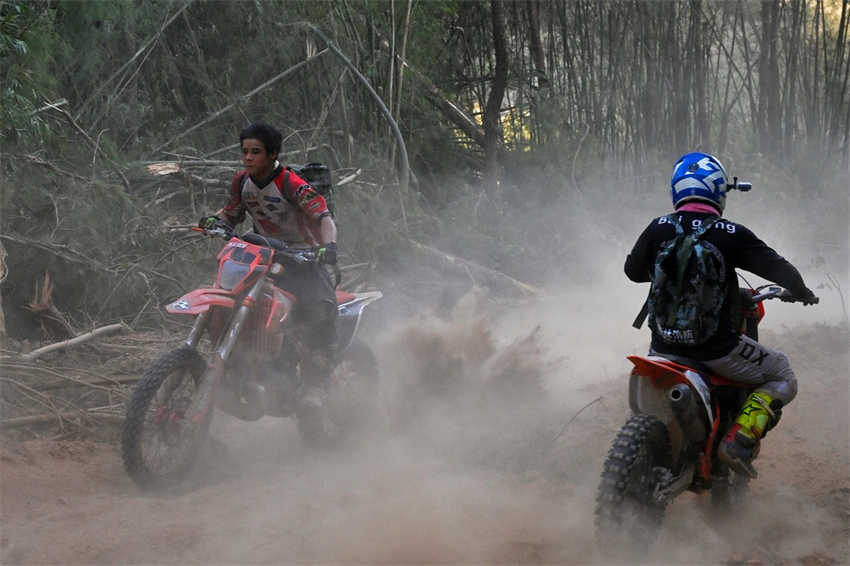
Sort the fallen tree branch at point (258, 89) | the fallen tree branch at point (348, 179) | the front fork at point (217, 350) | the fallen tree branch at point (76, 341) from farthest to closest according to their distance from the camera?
1. the fallen tree branch at point (258, 89)
2. the fallen tree branch at point (348, 179)
3. the fallen tree branch at point (76, 341)
4. the front fork at point (217, 350)

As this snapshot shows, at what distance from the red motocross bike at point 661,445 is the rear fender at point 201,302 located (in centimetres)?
215

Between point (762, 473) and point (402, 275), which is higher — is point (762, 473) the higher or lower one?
the higher one

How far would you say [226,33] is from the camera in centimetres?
992

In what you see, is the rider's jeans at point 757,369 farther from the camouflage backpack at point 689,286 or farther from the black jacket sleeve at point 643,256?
the black jacket sleeve at point 643,256

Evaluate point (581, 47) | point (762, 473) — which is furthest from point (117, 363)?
point (581, 47)

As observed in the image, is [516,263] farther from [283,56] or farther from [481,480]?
[481,480]

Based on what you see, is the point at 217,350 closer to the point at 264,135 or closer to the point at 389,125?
the point at 264,135

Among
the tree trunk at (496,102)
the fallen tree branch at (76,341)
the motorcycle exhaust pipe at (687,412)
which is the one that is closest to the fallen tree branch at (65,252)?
the fallen tree branch at (76,341)

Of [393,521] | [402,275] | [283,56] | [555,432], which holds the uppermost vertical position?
[283,56]

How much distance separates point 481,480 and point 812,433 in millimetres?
2093

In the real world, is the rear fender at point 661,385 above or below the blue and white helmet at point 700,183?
below

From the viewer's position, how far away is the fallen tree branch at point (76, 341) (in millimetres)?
5500

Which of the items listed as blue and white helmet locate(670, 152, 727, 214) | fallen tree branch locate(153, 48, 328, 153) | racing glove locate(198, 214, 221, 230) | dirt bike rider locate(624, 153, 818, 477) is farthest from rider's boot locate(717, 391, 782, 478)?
fallen tree branch locate(153, 48, 328, 153)

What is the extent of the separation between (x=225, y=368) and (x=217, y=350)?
104 mm
